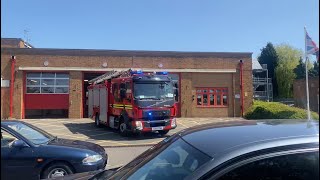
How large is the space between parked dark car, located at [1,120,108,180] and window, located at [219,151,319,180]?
17.8 ft

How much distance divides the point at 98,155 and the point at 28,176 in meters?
1.36

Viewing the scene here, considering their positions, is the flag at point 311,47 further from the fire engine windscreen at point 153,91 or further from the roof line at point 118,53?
the roof line at point 118,53

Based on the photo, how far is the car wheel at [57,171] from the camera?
747 centimetres

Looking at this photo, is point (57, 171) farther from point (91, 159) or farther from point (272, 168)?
point (272, 168)

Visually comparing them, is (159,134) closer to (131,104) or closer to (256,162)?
(131,104)

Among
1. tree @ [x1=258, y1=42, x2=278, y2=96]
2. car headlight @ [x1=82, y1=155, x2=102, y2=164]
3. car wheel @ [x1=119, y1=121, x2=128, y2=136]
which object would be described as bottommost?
car wheel @ [x1=119, y1=121, x2=128, y2=136]

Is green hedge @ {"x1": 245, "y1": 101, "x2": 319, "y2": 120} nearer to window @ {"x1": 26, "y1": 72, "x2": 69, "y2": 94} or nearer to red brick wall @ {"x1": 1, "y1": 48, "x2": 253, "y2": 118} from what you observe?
red brick wall @ {"x1": 1, "y1": 48, "x2": 253, "y2": 118}

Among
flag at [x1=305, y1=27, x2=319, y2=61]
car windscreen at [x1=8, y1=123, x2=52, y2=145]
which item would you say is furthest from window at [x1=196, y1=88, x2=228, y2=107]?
flag at [x1=305, y1=27, x2=319, y2=61]

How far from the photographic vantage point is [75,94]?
1250 inches

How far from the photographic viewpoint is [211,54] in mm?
33188

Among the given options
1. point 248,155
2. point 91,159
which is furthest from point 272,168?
point 91,159

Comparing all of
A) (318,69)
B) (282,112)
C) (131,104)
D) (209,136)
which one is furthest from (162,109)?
(318,69)

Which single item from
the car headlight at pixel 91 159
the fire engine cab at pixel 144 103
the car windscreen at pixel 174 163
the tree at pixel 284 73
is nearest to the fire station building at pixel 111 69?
the fire engine cab at pixel 144 103

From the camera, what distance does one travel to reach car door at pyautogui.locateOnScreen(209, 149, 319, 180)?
8.19 feet
